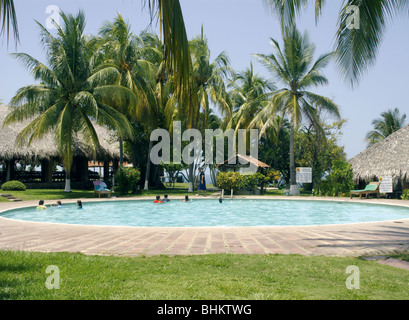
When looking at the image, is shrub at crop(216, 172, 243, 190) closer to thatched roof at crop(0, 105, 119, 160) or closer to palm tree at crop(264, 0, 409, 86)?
thatched roof at crop(0, 105, 119, 160)

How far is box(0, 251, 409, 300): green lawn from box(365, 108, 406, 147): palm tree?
3079 centimetres

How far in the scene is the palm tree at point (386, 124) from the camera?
3027cm

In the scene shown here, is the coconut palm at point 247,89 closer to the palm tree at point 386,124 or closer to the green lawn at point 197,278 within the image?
the palm tree at point 386,124

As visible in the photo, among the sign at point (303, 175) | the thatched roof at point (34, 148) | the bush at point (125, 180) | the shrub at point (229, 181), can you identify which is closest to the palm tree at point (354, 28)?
the shrub at point (229, 181)

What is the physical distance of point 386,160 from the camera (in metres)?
18.4

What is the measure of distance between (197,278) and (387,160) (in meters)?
18.3

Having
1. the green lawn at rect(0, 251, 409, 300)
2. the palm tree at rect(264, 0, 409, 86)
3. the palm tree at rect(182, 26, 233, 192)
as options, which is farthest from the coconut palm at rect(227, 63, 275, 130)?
the green lawn at rect(0, 251, 409, 300)

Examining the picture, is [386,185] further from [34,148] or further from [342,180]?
[34,148]

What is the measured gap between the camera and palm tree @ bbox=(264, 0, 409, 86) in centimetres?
515

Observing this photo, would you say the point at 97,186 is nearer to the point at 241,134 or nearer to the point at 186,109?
the point at 241,134

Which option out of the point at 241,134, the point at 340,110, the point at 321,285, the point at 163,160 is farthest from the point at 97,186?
the point at 321,285

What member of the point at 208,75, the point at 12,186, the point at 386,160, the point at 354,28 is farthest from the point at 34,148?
the point at 386,160

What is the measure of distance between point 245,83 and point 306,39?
8068 mm

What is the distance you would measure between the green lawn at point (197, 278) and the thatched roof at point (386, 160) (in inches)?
623
